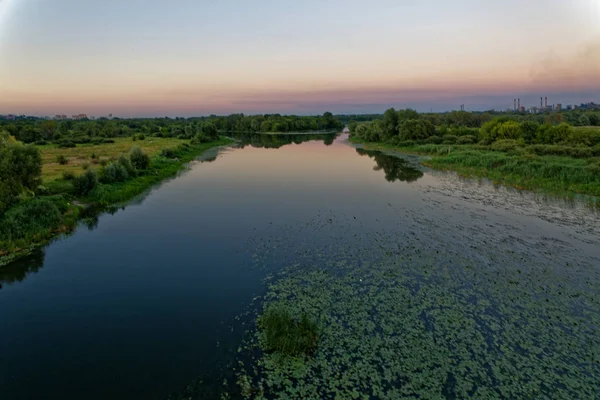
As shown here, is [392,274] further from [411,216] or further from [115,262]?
[115,262]

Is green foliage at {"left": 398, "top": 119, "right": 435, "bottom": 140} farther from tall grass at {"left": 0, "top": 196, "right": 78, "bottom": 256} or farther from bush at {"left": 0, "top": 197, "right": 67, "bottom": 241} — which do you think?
bush at {"left": 0, "top": 197, "right": 67, "bottom": 241}

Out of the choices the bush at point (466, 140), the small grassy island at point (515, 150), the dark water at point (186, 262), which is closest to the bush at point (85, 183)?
the dark water at point (186, 262)

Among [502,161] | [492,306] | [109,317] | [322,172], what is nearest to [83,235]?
[109,317]

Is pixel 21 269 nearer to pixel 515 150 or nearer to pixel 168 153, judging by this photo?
pixel 168 153

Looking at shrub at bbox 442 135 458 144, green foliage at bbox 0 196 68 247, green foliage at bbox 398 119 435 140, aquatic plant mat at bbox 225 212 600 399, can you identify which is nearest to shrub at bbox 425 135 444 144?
shrub at bbox 442 135 458 144

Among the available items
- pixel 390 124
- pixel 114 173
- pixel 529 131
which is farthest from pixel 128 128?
pixel 529 131

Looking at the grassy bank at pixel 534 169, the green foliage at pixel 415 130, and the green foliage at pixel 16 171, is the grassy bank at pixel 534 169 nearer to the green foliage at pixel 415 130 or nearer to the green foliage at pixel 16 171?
the green foliage at pixel 415 130

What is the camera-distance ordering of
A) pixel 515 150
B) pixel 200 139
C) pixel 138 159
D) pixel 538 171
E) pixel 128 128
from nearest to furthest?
pixel 538 171 → pixel 138 159 → pixel 515 150 → pixel 200 139 → pixel 128 128
